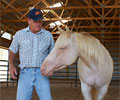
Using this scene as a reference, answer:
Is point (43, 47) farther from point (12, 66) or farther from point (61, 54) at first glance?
point (12, 66)

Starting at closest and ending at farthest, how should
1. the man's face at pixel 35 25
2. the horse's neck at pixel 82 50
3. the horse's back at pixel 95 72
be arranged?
the man's face at pixel 35 25 < the horse's neck at pixel 82 50 < the horse's back at pixel 95 72

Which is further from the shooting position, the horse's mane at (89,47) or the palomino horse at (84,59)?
the horse's mane at (89,47)

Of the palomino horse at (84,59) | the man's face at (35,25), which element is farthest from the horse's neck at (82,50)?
the man's face at (35,25)

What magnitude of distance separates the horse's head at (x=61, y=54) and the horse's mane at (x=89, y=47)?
74 millimetres

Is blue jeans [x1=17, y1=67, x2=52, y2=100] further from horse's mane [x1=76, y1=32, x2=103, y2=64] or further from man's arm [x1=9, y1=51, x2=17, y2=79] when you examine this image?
horse's mane [x1=76, y1=32, x2=103, y2=64]

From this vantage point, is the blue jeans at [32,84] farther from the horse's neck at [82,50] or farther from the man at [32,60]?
the horse's neck at [82,50]

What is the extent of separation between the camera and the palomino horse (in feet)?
6.27

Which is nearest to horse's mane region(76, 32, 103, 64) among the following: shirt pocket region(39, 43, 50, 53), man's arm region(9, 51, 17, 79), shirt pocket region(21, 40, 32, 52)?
shirt pocket region(39, 43, 50, 53)

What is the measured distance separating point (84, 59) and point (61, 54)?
1.07 feet

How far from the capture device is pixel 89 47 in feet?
6.82

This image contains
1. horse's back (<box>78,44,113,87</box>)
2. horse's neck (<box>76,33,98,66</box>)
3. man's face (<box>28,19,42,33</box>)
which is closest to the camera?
man's face (<box>28,19,42,33</box>)

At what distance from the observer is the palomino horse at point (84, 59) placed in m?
1.91

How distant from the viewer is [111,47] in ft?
48.1

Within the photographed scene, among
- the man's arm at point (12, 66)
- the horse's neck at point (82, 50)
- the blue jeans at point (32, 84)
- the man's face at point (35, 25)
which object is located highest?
the man's face at point (35, 25)
